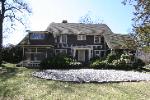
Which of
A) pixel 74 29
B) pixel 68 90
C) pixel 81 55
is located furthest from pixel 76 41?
pixel 68 90

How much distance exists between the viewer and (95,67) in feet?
163

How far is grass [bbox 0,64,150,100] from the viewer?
77.3 feet

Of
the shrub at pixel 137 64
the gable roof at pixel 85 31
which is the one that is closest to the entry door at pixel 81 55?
the gable roof at pixel 85 31

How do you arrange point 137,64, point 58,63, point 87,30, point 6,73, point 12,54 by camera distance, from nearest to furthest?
point 6,73
point 58,63
point 137,64
point 87,30
point 12,54

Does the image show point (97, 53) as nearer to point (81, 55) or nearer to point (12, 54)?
point (81, 55)

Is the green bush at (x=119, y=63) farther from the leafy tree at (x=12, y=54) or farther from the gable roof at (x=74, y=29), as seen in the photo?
the leafy tree at (x=12, y=54)

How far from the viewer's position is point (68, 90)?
1033 inches

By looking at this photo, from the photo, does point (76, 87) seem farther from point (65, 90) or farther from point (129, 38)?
point (129, 38)

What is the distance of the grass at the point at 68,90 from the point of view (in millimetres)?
23562

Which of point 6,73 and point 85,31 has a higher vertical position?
point 85,31

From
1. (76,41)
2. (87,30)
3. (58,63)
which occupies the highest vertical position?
(87,30)

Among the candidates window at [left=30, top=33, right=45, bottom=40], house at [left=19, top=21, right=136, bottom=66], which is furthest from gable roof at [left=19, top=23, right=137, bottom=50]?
window at [left=30, top=33, right=45, bottom=40]

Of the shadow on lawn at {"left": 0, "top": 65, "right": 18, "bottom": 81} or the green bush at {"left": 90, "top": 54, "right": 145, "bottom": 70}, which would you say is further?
the green bush at {"left": 90, "top": 54, "right": 145, "bottom": 70}

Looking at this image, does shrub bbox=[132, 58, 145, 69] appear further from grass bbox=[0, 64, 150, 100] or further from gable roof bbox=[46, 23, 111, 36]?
grass bbox=[0, 64, 150, 100]
